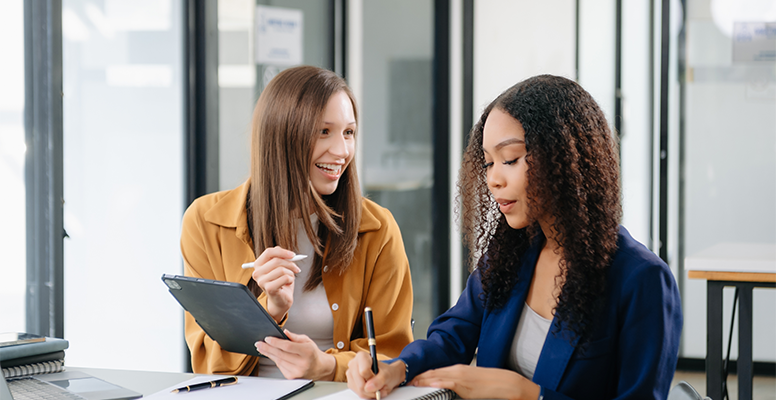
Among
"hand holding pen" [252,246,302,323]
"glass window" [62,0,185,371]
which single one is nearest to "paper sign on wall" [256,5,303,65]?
"glass window" [62,0,185,371]

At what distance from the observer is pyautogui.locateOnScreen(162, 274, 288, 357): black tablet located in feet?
A: 3.93

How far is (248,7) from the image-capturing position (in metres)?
2.80

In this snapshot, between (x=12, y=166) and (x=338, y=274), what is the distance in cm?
98

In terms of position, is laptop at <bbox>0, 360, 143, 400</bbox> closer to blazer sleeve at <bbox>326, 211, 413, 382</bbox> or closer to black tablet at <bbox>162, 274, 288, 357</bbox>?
black tablet at <bbox>162, 274, 288, 357</bbox>

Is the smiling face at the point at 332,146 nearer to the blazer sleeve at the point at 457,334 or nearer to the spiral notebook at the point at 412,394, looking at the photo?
the blazer sleeve at the point at 457,334

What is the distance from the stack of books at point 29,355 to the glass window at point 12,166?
0.63 m

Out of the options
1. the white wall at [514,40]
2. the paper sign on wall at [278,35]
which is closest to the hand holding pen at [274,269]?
the paper sign on wall at [278,35]

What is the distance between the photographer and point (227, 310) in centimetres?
126

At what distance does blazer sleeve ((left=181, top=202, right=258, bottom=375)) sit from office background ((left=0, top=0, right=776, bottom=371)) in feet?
1.86

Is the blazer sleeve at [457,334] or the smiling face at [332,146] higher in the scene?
the smiling face at [332,146]

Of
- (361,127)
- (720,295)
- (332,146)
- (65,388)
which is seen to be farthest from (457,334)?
(361,127)

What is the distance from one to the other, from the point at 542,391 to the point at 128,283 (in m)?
1.66

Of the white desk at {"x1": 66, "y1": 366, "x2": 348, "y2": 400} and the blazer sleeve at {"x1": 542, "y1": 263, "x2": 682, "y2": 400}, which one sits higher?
the blazer sleeve at {"x1": 542, "y1": 263, "x2": 682, "y2": 400}

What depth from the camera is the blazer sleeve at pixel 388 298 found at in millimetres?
1702
